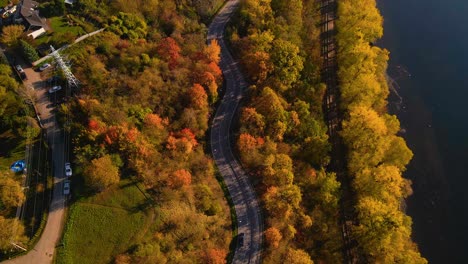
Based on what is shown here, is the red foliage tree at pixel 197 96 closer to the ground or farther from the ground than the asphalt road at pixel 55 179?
farther from the ground

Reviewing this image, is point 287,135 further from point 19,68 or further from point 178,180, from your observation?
point 19,68

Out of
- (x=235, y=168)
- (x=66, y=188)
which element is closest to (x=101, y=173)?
(x=66, y=188)

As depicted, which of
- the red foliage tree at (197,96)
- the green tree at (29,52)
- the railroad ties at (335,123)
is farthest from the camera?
the red foliage tree at (197,96)

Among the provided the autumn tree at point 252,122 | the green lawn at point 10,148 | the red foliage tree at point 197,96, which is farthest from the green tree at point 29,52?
the autumn tree at point 252,122

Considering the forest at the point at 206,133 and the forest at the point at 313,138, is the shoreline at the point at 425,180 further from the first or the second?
the forest at the point at 313,138

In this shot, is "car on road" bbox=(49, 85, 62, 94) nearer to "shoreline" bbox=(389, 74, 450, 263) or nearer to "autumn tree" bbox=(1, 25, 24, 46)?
"autumn tree" bbox=(1, 25, 24, 46)

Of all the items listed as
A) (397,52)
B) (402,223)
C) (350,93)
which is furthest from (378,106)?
(402,223)
